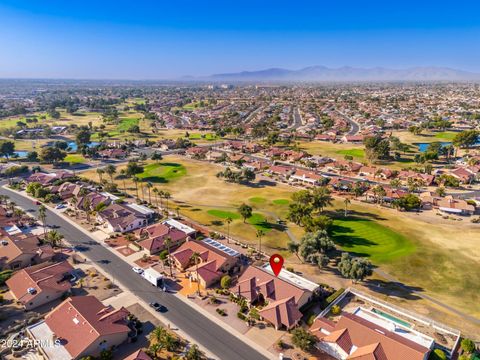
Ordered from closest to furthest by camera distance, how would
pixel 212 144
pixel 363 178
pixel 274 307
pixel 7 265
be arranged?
pixel 274 307 → pixel 7 265 → pixel 363 178 → pixel 212 144

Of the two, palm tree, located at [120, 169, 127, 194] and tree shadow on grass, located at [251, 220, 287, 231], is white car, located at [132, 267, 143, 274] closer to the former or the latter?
tree shadow on grass, located at [251, 220, 287, 231]

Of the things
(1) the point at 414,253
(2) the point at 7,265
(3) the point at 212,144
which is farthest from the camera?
(3) the point at 212,144

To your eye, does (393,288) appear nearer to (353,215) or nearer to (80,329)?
(353,215)

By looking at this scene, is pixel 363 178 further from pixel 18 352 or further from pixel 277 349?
pixel 18 352

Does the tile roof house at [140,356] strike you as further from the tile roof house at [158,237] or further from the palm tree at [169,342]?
the tile roof house at [158,237]

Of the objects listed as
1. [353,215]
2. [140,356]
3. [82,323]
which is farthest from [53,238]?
[353,215]

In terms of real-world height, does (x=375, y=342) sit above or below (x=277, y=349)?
above

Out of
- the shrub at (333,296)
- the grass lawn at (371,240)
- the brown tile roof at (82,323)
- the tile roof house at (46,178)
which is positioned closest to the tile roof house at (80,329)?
the brown tile roof at (82,323)

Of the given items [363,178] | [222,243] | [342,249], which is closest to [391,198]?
[363,178]
